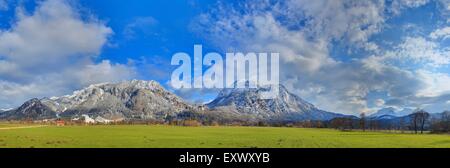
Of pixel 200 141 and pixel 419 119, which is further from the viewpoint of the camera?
pixel 419 119

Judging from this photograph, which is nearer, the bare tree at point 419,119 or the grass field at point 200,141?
the grass field at point 200,141

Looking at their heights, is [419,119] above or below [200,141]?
above

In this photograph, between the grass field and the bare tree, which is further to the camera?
the bare tree
